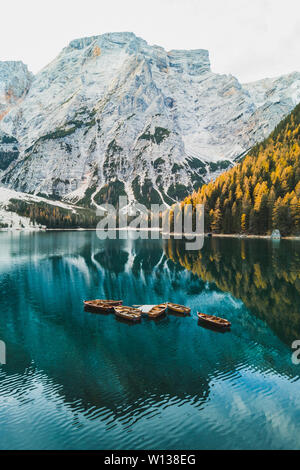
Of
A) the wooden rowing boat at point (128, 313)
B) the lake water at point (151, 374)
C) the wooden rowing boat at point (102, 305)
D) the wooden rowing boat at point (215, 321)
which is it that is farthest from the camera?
the wooden rowing boat at point (102, 305)

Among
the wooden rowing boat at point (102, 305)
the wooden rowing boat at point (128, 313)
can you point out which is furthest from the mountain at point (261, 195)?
the wooden rowing boat at point (128, 313)

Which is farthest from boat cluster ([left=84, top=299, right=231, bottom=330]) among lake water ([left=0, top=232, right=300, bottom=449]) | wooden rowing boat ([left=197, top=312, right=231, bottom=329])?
lake water ([left=0, top=232, right=300, bottom=449])

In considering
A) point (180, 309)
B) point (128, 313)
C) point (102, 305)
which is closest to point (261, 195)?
point (180, 309)

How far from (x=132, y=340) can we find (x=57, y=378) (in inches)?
362

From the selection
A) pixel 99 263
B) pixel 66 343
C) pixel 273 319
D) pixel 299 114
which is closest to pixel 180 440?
pixel 66 343

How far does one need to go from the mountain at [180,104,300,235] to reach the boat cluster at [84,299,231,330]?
10770 cm

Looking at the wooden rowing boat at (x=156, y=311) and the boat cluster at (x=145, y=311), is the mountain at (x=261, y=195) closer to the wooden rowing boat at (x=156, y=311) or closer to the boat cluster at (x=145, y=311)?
the boat cluster at (x=145, y=311)

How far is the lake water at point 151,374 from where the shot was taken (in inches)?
645

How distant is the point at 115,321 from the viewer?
36.5 m

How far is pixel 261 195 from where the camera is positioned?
13450 centimetres

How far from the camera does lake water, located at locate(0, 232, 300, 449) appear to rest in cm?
1639

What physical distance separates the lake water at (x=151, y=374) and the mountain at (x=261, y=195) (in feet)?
297

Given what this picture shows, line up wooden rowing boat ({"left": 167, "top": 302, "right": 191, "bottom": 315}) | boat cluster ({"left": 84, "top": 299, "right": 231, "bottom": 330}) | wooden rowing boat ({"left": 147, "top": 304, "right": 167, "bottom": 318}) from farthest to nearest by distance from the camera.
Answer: wooden rowing boat ({"left": 167, "top": 302, "right": 191, "bottom": 315}), wooden rowing boat ({"left": 147, "top": 304, "right": 167, "bottom": 318}), boat cluster ({"left": 84, "top": 299, "right": 231, "bottom": 330})

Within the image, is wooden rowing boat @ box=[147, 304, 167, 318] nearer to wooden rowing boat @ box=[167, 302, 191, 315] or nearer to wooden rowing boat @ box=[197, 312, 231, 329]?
wooden rowing boat @ box=[167, 302, 191, 315]
